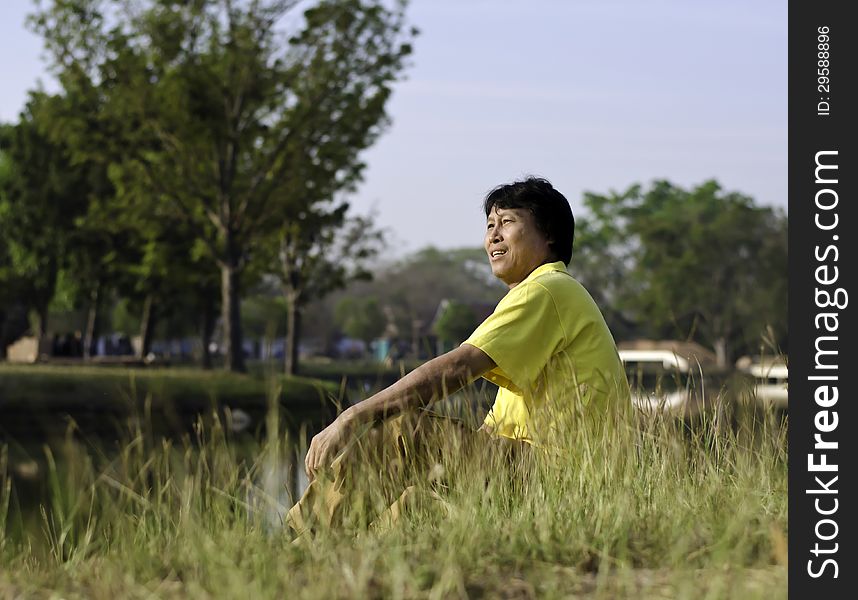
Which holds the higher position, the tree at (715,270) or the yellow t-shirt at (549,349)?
the tree at (715,270)

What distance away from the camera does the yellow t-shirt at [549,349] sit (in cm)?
321

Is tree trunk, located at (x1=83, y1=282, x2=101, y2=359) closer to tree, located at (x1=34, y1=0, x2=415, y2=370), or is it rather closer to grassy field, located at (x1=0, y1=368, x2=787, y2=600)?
tree, located at (x1=34, y1=0, x2=415, y2=370)

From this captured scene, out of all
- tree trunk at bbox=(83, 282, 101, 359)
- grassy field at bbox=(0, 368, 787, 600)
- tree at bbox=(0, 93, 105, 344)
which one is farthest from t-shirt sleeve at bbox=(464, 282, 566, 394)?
tree trunk at bbox=(83, 282, 101, 359)

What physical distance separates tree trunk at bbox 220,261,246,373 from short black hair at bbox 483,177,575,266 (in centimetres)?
2233

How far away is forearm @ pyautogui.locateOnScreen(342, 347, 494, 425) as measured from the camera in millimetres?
3072

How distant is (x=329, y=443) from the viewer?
301cm

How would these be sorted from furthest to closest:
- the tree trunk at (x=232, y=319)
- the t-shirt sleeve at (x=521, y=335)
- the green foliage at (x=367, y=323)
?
the green foliage at (x=367, y=323)
the tree trunk at (x=232, y=319)
the t-shirt sleeve at (x=521, y=335)

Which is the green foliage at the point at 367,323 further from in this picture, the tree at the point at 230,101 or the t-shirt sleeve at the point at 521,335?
the t-shirt sleeve at the point at 521,335

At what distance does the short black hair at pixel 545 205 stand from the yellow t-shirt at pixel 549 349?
0.13 metres

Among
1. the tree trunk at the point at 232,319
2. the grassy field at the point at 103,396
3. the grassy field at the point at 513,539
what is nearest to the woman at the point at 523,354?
the grassy field at the point at 513,539

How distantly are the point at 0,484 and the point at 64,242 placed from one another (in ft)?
78.4

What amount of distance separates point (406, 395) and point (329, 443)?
24 centimetres

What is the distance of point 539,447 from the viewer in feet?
10.8

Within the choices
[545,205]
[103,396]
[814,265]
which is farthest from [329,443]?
[103,396]
